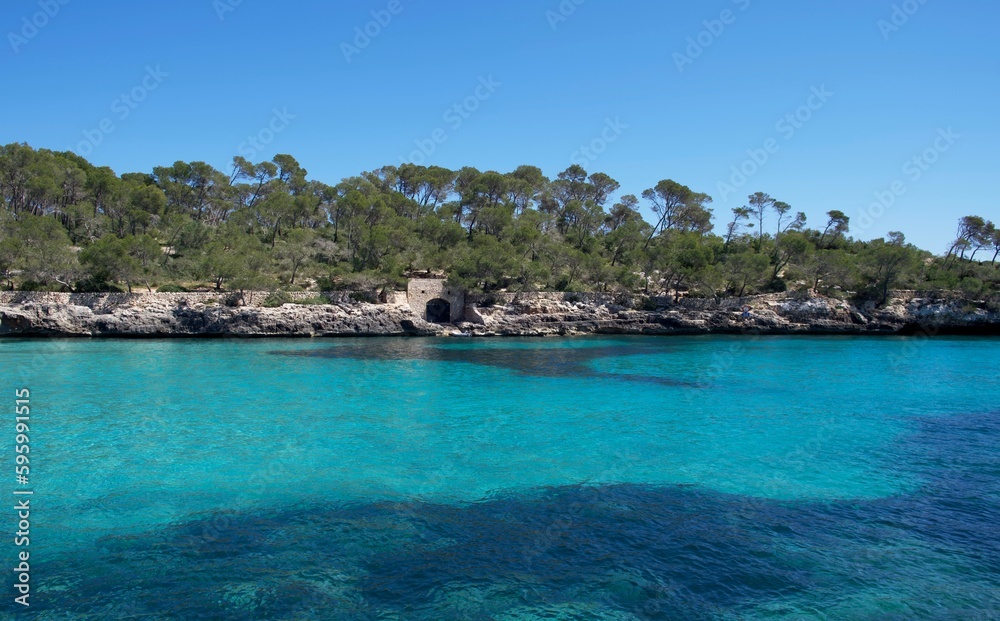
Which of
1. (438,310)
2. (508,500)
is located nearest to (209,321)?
(438,310)

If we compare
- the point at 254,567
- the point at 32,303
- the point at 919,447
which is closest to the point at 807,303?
the point at 919,447

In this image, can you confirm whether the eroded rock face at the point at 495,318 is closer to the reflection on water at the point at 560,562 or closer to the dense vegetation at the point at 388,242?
the dense vegetation at the point at 388,242

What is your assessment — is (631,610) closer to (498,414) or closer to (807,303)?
(498,414)

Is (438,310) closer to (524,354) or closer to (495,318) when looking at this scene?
(495,318)

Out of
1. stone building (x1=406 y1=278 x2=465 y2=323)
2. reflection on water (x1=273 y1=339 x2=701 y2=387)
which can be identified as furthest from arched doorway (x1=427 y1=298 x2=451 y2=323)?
reflection on water (x1=273 y1=339 x2=701 y2=387)

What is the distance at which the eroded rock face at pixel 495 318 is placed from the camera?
37.2m

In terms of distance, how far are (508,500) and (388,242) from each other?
Result: 1669 inches

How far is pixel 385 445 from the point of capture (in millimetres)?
13750

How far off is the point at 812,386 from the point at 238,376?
23.1 meters

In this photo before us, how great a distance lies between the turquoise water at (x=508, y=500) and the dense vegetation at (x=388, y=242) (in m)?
22.7

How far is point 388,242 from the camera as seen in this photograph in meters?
50.2

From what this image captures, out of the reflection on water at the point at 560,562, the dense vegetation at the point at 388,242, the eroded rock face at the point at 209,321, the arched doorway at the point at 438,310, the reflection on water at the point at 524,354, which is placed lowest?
the reflection on water at the point at 560,562

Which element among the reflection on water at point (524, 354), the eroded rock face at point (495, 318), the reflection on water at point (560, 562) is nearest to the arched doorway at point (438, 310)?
the eroded rock face at point (495, 318)

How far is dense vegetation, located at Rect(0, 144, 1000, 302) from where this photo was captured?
138ft
